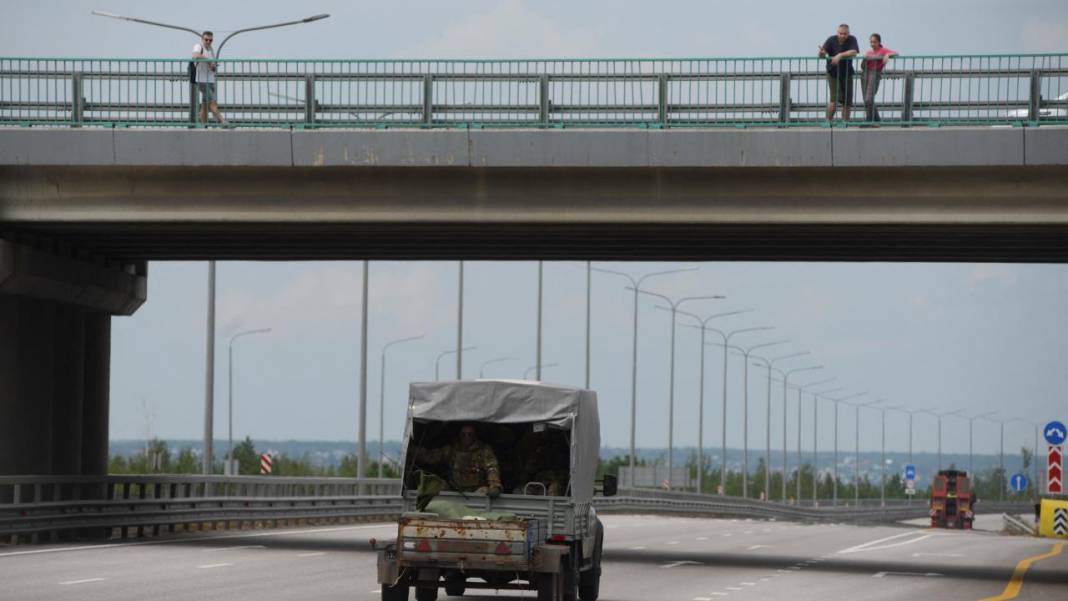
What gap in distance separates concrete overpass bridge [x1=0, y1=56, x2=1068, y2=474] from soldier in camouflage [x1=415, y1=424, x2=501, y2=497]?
399 inches

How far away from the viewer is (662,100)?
2981cm

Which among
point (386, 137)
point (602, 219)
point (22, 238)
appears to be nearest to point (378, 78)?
point (386, 137)

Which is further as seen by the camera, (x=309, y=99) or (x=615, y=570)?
(x=309, y=99)

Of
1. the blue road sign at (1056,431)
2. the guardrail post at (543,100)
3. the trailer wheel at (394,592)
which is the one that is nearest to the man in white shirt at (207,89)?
the guardrail post at (543,100)

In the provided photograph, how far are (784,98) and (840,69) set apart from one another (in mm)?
1019

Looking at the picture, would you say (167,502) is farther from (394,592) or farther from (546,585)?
(546,585)

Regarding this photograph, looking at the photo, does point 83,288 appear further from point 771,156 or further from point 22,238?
point 771,156

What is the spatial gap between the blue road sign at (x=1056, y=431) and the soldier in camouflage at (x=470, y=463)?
946 inches

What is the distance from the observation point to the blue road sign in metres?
40.7

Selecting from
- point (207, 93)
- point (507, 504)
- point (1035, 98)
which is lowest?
point (507, 504)

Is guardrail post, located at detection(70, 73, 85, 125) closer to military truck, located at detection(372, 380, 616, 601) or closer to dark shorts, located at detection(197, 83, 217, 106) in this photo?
dark shorts, located at detection(197, 83, 217, 106)

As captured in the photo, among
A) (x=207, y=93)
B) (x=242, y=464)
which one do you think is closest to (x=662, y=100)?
(x=207, y=93)

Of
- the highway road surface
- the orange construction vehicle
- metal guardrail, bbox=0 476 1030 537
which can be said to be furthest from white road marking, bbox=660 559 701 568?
the orange construction vehicle

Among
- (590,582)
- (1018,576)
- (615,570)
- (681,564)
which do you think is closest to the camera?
(590,582)
